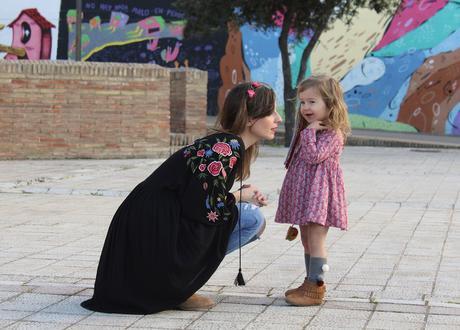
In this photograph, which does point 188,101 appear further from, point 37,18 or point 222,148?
point 222,148

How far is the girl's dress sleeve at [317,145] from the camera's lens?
561 cm

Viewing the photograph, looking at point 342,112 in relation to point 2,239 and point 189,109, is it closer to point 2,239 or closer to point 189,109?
point 2,239

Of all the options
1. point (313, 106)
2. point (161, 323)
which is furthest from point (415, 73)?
point (161, 323)

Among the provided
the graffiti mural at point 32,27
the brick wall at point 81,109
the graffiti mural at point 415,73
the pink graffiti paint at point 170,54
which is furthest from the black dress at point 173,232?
the graffiti mural at point 32,27

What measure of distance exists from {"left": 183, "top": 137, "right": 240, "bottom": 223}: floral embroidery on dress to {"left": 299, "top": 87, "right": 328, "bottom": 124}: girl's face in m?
0.56

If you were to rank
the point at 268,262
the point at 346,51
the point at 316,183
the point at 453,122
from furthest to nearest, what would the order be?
the point at 346,51 < the point at 453,122 < the point at 268,262 < the point at 316,183

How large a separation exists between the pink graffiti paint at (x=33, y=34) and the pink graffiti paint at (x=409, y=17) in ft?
33.5

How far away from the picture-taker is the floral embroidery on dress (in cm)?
539

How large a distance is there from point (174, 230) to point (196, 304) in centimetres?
51

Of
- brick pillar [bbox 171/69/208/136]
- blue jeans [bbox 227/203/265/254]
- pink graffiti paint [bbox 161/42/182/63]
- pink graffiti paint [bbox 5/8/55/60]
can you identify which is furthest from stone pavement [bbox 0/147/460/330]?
pink graffiti paint [bbox 5/8/55/60]

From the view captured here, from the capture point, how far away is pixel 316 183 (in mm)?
5637

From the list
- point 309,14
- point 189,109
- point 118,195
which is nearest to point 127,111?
point 189,109

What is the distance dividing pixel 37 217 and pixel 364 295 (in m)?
4.51

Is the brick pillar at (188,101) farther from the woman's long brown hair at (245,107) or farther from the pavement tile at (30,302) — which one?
the woman's long brown hair at (245,107)
